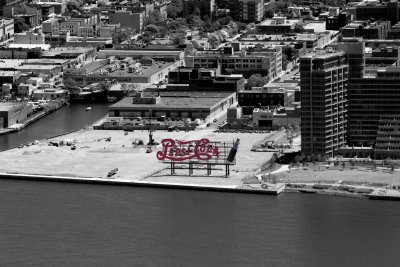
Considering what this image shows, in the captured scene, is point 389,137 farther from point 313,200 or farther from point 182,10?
point 182,10

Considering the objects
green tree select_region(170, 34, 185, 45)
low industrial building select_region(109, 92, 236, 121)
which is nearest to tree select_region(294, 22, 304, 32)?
green tree select_region(170, 34, 185, 45)

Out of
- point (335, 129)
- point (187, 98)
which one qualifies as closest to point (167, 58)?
point (187, 98)

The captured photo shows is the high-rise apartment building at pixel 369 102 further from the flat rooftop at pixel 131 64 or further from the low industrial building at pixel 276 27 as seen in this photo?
the low industrial building at pixel 276 27

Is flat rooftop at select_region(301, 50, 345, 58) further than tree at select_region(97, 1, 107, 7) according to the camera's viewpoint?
No

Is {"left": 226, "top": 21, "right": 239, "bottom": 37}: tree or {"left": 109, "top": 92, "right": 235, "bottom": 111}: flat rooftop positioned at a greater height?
{"left": 226, "top": 21, "right": 239, "bottom": 37}: tree

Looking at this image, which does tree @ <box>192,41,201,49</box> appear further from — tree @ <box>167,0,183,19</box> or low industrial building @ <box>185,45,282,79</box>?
tree @ <box>167,0,183,19</box>
